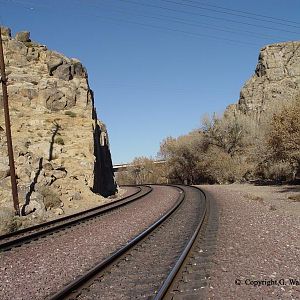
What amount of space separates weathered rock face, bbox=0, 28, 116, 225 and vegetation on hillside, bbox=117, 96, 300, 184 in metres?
16.7

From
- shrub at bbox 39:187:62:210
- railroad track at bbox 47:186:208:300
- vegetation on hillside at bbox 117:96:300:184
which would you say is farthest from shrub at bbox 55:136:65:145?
railroad track at bbox 47:186:208:300

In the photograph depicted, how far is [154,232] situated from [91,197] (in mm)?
13977

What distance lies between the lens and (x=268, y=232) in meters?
12.5

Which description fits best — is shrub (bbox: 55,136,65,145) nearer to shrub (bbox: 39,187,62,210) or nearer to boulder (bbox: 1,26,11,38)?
shrub (bbox: 39,187,62,210)

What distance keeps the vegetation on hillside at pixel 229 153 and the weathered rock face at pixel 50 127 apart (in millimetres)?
16651

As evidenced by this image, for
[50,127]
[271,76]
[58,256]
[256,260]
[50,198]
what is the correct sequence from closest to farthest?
1. [256,260]
2. [58,256]
3. [50,198]
4. [50,127]
5. [271,76]

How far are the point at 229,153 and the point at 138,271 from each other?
170 feet

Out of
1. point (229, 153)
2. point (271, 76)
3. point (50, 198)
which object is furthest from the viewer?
point (271, 76)

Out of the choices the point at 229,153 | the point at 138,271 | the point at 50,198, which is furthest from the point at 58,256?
the point at 229,153

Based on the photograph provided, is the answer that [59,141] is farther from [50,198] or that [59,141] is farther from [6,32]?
[6,32]

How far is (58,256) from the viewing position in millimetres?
10258

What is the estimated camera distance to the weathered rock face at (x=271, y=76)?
5723 inches

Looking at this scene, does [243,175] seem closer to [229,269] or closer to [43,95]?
[43,95]

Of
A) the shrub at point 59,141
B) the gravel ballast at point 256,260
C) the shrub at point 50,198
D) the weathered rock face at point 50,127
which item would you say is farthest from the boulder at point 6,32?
the gravel ballast at point 256,260
